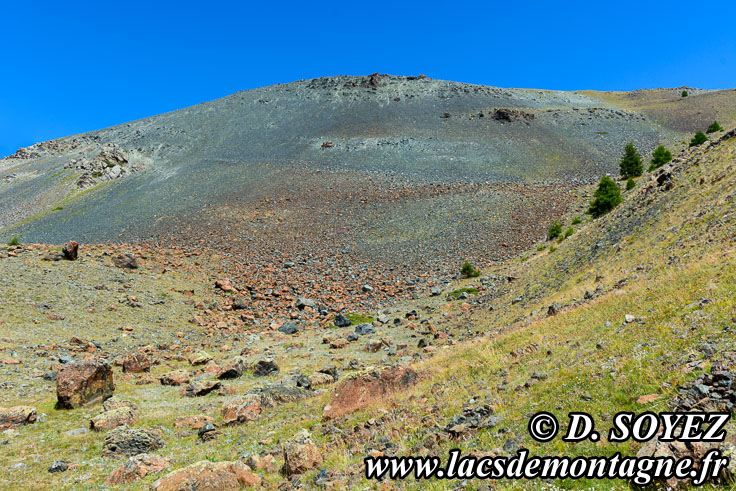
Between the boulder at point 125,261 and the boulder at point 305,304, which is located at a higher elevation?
the boulder at point 125,261

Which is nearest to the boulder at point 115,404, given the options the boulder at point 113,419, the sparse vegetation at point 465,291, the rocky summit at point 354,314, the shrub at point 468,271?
the rocky summit at point 354,314

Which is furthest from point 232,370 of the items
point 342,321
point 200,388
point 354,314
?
point 354,314

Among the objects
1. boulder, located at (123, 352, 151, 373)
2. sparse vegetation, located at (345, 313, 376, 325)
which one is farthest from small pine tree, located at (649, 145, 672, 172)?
boulder, located at (123, 352, 151, 373)

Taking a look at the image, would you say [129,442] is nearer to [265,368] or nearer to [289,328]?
[265,368]

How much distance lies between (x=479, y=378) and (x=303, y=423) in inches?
211

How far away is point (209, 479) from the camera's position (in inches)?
285

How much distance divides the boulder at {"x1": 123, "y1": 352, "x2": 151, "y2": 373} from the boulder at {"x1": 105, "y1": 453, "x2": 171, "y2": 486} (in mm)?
8935

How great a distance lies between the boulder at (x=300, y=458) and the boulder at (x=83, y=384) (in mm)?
9430

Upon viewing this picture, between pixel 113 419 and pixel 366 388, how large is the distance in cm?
818

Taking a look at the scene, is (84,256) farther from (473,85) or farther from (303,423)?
(473,85)

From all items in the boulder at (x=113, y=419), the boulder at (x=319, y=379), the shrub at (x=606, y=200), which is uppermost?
the shrub at (x=606, y=200)

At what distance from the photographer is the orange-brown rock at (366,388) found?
1102cm

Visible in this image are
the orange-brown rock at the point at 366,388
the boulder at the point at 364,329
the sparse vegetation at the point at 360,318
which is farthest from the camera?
the sparse vegetation at the point at 360,318

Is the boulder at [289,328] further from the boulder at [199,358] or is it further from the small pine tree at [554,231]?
the small pine tree at [554,231]
